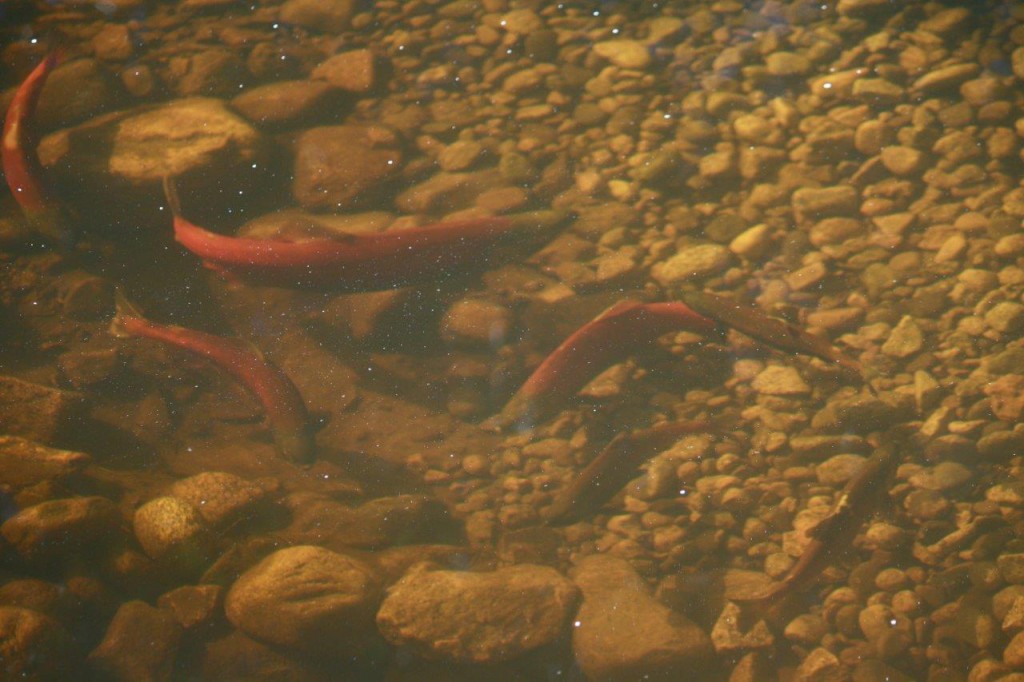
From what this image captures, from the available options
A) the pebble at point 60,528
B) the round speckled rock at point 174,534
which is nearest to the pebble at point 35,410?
the pebble at point 60,528

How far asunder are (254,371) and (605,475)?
2629 millimetres

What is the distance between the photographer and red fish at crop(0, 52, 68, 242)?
208 inches

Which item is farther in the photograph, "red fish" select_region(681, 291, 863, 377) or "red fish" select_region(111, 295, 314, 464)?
"red fish" select_region(111, 295, 314, 464)

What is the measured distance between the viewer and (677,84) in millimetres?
5785

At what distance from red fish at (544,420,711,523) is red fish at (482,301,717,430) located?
21.8 inches

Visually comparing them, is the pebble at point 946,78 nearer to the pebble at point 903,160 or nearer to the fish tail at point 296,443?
the pebble at point 903,160

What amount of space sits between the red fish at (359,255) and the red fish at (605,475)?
1752 millimetres

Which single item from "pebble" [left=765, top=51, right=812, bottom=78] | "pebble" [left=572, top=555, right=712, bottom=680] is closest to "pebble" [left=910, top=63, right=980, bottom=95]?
"pebble" [left=765, top=51, right=812, bottom=78]

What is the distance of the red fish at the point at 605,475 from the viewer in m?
4.28

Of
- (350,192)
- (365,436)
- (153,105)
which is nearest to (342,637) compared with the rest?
(365,436)

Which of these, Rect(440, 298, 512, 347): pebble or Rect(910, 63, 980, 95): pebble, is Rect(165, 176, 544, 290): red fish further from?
Rect(910, 63, 980, 95): pebble

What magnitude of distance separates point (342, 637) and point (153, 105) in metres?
4.88

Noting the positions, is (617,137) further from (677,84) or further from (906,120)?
(906,120)

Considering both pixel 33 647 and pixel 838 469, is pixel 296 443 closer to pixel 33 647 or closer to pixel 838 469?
pixel 33 647
